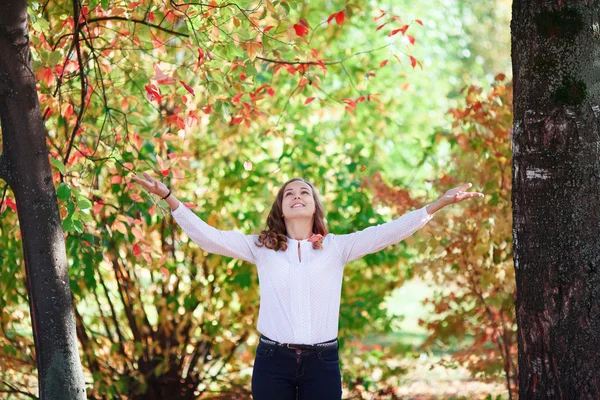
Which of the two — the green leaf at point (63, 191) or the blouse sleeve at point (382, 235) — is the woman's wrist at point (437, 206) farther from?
the green leaf at point (63, 191)

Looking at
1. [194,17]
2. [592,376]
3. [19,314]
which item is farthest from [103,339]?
[592,376]

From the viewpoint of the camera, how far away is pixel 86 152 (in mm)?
4648

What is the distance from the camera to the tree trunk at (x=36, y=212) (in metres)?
3.51

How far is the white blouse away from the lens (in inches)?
136

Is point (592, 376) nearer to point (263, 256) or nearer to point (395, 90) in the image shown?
point (263, 256)

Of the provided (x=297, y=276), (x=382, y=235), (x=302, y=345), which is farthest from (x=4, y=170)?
(x=382, y=235)

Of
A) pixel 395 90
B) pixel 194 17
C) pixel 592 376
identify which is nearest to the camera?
pixel 592 376

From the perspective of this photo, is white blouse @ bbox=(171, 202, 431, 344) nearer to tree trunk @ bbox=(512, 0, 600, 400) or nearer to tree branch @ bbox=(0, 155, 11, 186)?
tree trunk @ bbox=(512, 0, 600, 400)

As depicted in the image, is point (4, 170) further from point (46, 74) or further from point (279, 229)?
point (279, 229)

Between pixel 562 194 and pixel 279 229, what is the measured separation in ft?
4.28

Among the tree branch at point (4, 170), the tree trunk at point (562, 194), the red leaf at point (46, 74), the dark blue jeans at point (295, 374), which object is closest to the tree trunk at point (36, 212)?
the tree branch at point (4, 170)

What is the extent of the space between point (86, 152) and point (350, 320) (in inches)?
82.1

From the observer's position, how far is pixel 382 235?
3631mm

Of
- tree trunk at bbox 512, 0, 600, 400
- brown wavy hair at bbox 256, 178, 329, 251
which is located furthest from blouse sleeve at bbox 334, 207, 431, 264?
tree trunk at bbox 512, 0, 600, 400
